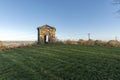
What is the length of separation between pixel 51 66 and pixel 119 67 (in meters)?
4.29

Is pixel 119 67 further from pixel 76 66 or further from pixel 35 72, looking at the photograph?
pixel 35 72

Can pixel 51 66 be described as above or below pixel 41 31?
below

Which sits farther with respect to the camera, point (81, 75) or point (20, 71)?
point (20, 71)

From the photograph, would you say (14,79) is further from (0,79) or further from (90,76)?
(90,76)

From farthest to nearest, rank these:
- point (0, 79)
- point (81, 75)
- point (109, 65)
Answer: point (109, 65), point (0, 79), point (81, 75)

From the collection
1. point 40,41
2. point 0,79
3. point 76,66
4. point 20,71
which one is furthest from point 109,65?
point 40,41

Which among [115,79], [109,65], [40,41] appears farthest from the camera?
[40,41]

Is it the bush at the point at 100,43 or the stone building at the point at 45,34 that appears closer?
the bush at the point at 100,43

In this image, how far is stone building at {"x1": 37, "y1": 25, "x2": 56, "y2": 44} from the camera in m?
36.1

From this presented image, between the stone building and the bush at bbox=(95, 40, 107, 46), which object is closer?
the bush at bbox=(95, 40, 107, 46)

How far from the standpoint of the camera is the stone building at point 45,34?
36062 millimetres

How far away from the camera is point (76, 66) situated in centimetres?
1268

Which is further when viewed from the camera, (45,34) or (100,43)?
(45,34)

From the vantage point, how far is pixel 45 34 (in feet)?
120
